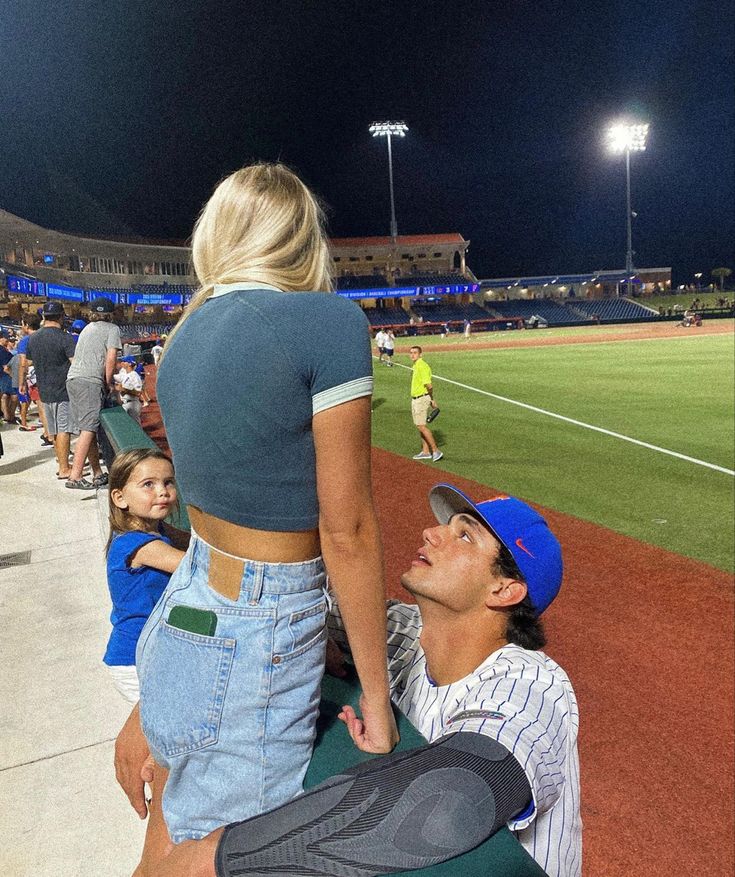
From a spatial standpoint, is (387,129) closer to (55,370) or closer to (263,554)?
(55,370)

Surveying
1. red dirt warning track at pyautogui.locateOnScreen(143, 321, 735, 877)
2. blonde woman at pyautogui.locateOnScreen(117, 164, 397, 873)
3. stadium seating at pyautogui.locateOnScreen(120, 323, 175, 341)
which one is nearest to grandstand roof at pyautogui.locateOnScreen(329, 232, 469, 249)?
stadium seating at pyautogui.locateOnScreen(120, 323, 175, 341)

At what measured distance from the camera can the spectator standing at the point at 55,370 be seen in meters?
8.36

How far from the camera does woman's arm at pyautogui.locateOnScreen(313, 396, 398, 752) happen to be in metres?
1.22

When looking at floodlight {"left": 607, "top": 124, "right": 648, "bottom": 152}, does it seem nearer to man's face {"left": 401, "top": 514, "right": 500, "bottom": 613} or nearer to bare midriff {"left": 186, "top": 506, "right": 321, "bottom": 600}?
man's face {"left": 401, "top": 514, "right": 500, "bottom": 613}

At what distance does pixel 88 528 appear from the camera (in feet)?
21.3

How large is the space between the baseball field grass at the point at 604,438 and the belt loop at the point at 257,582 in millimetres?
6702

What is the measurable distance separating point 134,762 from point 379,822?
1101 mm

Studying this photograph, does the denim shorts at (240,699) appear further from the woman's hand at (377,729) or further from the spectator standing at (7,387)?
the spectator standing at (7,387)

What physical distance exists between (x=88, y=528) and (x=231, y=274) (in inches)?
231

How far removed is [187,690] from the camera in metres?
1.24

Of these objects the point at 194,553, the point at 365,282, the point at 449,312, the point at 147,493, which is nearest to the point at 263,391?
the point at 194,553

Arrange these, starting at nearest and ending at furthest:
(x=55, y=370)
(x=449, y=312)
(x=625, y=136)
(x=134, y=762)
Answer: (x=134, y=762) < (x=55, y=370) < (x=625, y=136) < (x=449, y=312)

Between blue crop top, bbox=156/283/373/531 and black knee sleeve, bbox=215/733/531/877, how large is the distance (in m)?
0.48

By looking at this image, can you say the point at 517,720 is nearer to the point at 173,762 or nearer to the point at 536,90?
the point at 173,762
